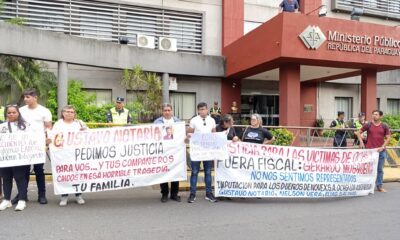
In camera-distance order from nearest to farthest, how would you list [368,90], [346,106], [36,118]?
[36,118]
[368,90]
[346,106]

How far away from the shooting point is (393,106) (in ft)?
76.7

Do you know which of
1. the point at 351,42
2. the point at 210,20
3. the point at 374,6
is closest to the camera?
the point at 351,42

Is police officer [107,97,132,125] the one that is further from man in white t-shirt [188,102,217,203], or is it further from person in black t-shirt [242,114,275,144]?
person in black t-shirt [242,114,275,144]

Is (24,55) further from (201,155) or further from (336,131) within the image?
(336,131)

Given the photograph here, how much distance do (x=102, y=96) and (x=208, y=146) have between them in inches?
439

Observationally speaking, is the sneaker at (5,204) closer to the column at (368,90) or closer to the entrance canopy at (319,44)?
the entrance canopy at (319,44)

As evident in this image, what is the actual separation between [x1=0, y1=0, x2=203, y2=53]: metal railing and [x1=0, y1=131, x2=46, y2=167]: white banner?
35.0 feet

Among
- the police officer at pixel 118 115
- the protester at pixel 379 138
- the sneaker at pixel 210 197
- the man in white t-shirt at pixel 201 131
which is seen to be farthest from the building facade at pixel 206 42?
the sneaker at pixel 210 197

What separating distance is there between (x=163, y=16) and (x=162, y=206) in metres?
13.2

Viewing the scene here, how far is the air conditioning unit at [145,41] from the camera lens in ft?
56.3

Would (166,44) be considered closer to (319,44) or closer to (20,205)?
(319,44)

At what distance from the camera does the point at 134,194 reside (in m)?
7.75

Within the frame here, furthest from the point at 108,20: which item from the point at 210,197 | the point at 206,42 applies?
the point at 210,197

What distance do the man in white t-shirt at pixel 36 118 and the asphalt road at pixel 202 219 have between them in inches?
14.1
